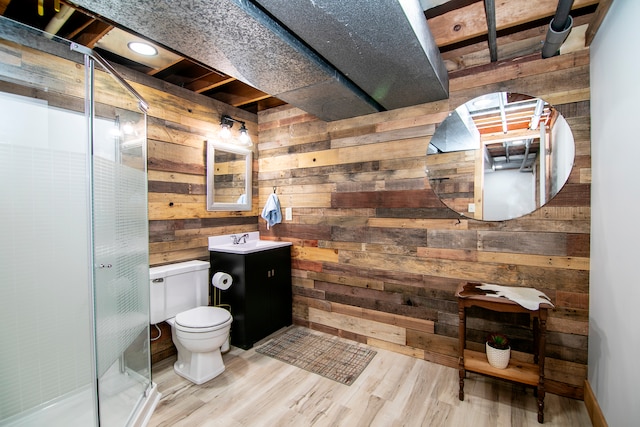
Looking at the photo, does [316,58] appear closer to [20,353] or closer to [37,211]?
[37,211]

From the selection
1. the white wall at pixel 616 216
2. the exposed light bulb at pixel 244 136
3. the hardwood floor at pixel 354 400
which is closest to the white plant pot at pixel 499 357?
the hardwood floor at pixel 354 400

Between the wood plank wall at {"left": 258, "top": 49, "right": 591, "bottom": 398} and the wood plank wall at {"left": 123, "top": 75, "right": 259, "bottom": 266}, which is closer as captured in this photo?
the wood plank wall at {"left": 258, "top": 49, "right": 591, "bottom": 398}

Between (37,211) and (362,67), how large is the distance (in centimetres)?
208

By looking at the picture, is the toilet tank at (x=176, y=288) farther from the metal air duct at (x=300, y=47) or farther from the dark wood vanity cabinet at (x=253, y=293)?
the metal air duct at (x=300, y=47)

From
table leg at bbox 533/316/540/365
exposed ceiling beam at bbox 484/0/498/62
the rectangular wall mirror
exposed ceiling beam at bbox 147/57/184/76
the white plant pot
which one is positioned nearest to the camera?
exposed ceiling beam at bbox 484/0/498/62

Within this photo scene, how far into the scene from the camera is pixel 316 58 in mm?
1868

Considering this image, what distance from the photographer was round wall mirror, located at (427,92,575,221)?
2041 millimetres

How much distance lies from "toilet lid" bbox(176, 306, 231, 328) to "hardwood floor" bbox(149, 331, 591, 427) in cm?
46

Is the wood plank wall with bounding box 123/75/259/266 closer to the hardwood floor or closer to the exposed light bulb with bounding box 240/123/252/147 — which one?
the exposed light bulb with bounding box 240/123/252/147

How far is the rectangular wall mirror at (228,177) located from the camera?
2.96 meters

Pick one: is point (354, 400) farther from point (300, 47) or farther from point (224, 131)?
point (224, 131)

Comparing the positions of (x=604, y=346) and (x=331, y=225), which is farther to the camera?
(x=331, y=225)

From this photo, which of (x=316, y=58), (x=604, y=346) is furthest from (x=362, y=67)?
(x=604, y=346)

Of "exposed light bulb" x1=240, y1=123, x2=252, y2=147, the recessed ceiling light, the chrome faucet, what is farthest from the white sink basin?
the recessed ceiling light
